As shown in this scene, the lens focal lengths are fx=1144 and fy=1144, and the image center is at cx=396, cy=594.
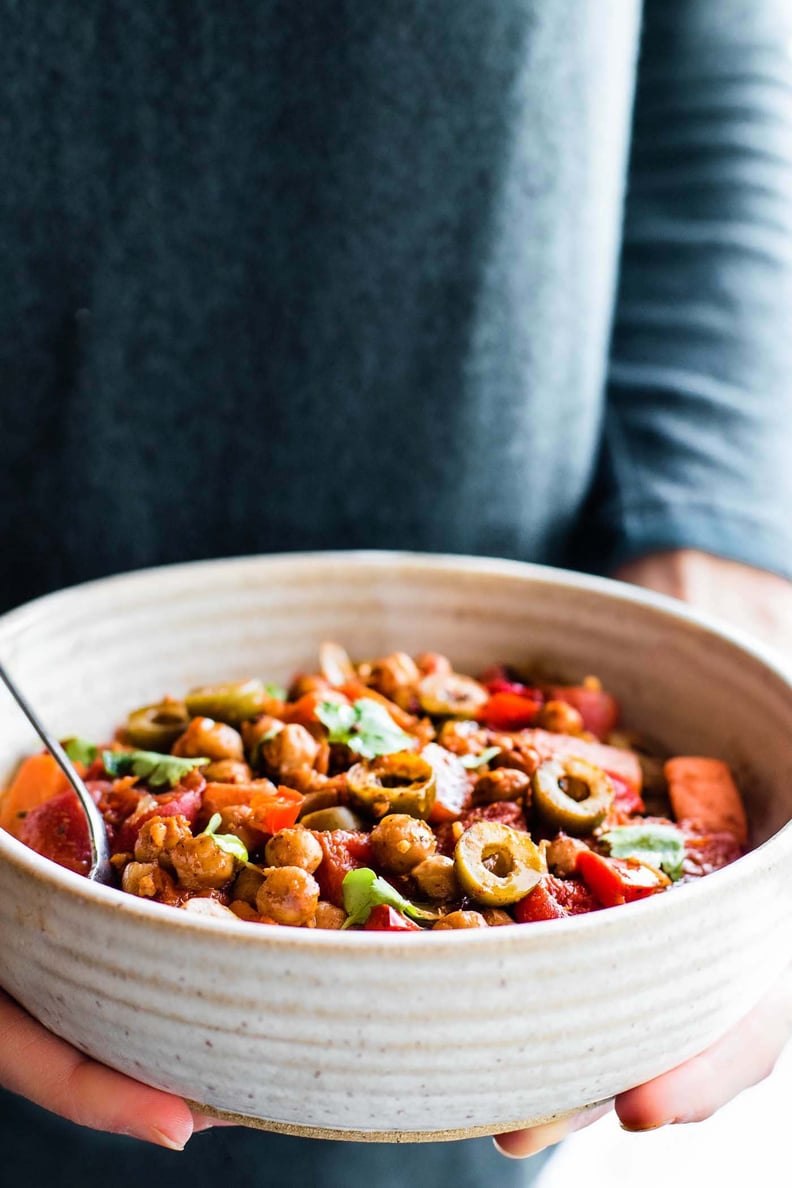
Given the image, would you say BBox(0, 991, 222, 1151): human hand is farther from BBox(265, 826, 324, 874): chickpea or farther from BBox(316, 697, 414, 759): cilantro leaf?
BBox(316, 697, 414, 759): cilantro leaf

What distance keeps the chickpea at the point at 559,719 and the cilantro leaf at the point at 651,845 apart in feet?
0.61

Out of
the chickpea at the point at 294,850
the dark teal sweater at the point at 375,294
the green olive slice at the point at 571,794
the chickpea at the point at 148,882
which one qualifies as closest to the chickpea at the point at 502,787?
the green olive slice at the point at 571,794

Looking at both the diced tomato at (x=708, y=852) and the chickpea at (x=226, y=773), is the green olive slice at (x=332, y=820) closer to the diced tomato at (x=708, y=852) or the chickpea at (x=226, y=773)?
the chickpea at (x=226, y=773)

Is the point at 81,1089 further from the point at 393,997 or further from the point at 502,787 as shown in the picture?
the point at 502,787

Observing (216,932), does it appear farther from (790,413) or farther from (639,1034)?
(790,413)

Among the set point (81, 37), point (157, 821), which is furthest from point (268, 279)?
point (157, 821)

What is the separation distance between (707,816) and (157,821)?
0.61 metres

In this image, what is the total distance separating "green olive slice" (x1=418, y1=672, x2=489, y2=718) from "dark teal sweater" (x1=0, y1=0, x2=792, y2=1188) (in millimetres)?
409

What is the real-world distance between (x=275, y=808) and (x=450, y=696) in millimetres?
396

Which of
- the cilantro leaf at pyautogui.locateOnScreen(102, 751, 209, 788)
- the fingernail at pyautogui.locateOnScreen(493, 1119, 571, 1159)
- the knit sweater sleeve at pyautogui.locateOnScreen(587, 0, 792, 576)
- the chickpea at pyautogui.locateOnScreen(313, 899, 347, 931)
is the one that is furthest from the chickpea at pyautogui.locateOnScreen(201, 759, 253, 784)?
the knit sweater sleeve at pyautogui.locateOnScreen(587, 0, 792, 576)

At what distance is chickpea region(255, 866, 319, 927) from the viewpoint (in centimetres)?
99

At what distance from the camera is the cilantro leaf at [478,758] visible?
4.13 ft

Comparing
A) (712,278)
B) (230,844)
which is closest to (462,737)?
(230,844)

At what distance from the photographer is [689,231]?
6.47 ft
